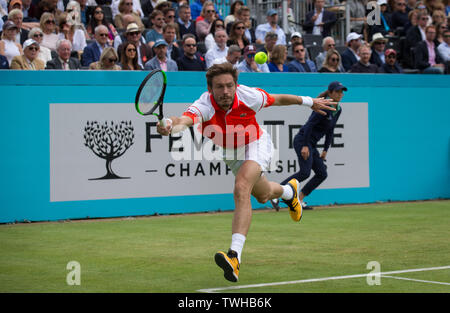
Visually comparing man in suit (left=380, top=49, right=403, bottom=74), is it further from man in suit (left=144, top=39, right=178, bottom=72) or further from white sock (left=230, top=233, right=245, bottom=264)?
white sock (left=230, top=233, right=245, bottom=264)

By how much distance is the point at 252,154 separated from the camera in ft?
25.1

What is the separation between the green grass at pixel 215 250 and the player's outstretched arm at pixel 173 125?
1.33 metres

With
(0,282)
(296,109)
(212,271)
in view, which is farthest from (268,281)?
(296,109)

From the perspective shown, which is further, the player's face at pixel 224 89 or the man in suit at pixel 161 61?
the man in suit at pixel 161 61

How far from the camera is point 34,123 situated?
11430 mm

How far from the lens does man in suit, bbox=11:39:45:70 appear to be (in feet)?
38.8

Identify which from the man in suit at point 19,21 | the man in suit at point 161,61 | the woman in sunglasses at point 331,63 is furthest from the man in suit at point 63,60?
the woman in sunglasses at point 331,63

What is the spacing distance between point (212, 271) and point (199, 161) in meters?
5.48

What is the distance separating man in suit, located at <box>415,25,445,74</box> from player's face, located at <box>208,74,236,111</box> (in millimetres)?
9620

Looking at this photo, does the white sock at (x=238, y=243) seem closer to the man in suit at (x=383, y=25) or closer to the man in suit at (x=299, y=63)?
the man in suit at (x=299, y=63)

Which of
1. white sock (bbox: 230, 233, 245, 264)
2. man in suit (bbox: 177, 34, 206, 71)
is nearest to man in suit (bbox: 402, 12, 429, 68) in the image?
man in suit (bbox: 177, 34, 206, 71)

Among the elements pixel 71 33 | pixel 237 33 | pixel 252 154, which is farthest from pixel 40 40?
pixel 252 154

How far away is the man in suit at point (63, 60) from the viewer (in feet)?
40.2

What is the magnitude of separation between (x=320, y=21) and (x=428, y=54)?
3.25 meters
